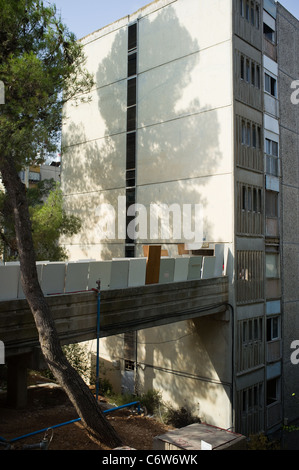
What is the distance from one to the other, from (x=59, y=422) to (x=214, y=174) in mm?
9706

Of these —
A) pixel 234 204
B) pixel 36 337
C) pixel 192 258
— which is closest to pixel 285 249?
pixel 234 204

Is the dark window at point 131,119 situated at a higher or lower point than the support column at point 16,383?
higher

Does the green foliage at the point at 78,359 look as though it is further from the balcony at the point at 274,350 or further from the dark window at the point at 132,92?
the dark window at the point at 132,92

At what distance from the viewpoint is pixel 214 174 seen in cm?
1544

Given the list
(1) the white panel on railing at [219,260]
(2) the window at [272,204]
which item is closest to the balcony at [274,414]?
(1) the white panel on railing at [219,260]

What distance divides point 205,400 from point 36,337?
803 cm

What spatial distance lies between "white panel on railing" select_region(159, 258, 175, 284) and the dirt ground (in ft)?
14.0

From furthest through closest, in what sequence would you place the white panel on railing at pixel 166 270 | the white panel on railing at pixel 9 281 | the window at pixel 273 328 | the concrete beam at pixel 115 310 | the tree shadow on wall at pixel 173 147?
the window at pixel 273 328 < the tree shadow on wall at pixel 173 147 < the white panel on railing at pixel 166 270 < the concrete beam at pixel 115 310 < the white panel on railing at pixel 9 281

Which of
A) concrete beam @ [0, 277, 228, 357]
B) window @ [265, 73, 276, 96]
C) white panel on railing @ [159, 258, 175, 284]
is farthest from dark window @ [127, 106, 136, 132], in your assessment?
concrete beam @ [0, 277, 228, 357]

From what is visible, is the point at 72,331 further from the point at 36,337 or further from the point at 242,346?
the point at 242,346

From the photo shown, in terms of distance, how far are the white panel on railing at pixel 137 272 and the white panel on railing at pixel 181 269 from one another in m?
1.40

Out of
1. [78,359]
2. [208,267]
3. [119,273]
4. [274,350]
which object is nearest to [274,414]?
[274,350]

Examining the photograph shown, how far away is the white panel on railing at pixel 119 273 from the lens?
37.2 feet

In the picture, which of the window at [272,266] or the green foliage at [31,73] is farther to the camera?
the window at [272,266]
